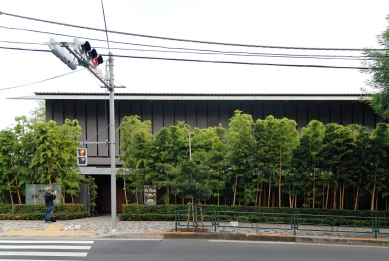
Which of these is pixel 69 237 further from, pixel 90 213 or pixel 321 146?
pixel 321 146

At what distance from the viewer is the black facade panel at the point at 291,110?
29469 mm

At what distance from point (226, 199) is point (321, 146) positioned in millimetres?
5845

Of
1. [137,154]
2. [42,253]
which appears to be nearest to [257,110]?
[137,154]

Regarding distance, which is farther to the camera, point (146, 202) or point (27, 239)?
point (146, 202)

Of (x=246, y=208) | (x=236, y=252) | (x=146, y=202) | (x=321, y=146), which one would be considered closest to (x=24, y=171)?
(x=146, y=202)

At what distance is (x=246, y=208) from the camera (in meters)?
21.0

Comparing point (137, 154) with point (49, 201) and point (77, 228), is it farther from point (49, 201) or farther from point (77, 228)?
point (77, 228)

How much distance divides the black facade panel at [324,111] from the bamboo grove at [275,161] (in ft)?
23.1

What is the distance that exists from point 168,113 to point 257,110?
6.49 metres

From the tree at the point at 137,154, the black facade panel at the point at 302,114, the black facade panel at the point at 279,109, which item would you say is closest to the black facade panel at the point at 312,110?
the black facade panel at the point at 302,114

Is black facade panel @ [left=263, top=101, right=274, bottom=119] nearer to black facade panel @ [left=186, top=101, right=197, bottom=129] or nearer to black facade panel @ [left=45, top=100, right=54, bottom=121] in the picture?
black facade panel @ [left=186, top=101, right=197, bottom=129]

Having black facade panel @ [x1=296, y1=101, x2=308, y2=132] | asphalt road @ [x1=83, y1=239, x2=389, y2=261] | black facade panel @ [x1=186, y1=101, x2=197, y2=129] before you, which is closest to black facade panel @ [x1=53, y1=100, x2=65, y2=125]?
black facade panel @ [x1=186, y1=101, x2=197, y2=129]

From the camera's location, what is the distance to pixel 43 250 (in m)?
13.2

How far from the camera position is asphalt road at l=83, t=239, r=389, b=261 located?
488 inches
